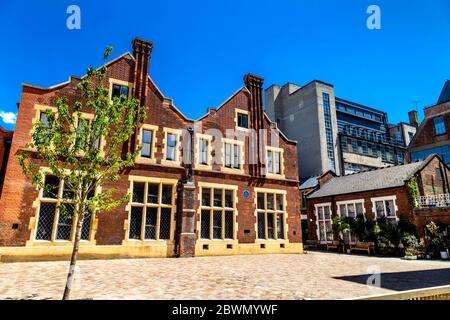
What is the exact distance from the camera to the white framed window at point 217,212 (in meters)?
19.3

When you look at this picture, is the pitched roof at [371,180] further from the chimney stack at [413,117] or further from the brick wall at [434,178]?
the chimney stack at [413,117]

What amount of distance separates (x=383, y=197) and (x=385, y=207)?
2.89 ft

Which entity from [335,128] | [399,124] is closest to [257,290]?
[335,128]

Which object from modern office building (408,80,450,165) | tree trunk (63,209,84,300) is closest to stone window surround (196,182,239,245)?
tree trunk (63,209,84,300)

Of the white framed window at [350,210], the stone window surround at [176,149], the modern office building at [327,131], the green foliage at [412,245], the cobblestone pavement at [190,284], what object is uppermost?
the modern office building at [327,131]

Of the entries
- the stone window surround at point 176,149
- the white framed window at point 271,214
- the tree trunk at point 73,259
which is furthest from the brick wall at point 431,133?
the tree trunk at point 73,259

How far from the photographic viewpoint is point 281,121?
168 ft

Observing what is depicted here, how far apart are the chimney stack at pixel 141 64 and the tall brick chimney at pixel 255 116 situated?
834 centimetres

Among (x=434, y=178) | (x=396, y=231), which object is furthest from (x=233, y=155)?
(x=434, y=178)

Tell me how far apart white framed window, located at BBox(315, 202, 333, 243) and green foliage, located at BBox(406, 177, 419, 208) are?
27.3 ft

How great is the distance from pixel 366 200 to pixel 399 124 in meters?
41.8

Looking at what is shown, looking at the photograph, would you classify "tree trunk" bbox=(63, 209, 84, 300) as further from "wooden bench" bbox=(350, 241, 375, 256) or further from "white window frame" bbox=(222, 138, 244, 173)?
"wooden bench" bbox=(350, 241, 375, 256)
